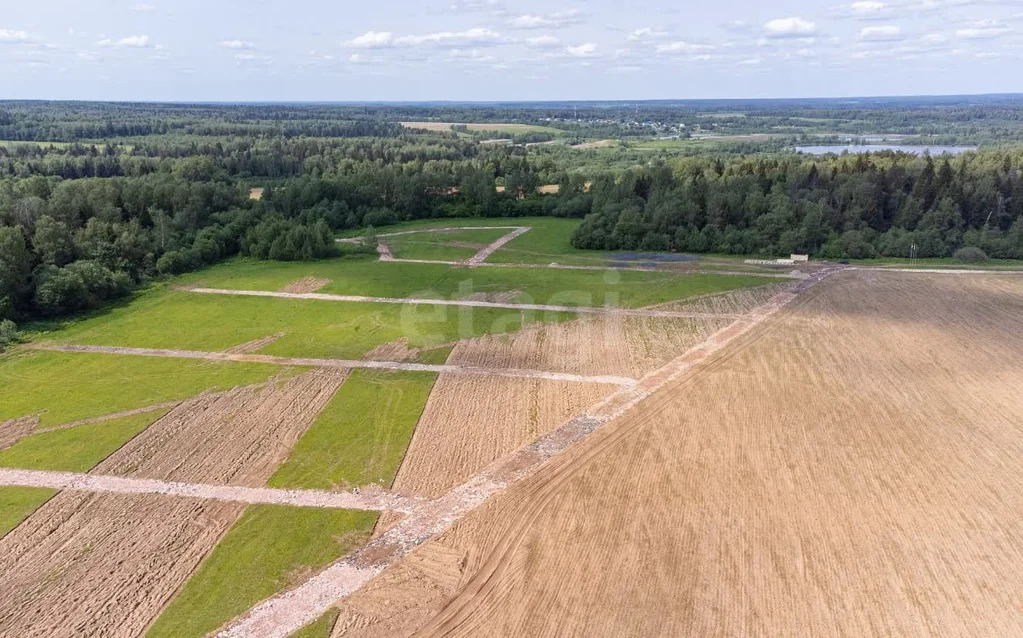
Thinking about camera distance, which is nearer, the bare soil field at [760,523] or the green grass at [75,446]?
the bare soil field at [760,523]

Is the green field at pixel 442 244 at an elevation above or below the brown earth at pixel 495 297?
above

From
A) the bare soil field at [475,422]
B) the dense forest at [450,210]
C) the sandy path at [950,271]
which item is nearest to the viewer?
the bare soil field at [475,422]

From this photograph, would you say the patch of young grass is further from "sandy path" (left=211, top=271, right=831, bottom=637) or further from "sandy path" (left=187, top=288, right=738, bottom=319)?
"sandy path" (left=211, top=271, right=831, bottom=637)

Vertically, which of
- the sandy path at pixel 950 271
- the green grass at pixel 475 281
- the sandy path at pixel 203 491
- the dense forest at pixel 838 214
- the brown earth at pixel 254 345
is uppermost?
the dense forest at pixel 838 214

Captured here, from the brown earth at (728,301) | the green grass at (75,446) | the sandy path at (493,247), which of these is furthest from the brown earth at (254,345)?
the brown earth at (728,301)

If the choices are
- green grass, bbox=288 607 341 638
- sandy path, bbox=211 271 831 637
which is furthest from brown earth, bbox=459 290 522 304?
green grass, bbox=288 607 341 638

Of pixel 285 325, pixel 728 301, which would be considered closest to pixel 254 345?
pixel 285 325

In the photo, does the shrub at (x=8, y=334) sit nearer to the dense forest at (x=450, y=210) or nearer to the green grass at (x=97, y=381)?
the dense forest at (x=450, y=210)

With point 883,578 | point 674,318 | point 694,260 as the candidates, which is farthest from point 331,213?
point 883,578
